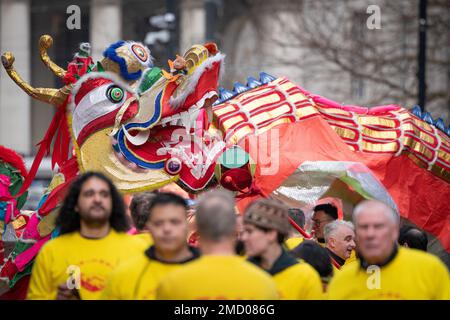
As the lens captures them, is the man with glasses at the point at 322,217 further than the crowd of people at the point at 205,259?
Yes

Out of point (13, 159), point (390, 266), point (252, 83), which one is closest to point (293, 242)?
point (390, 266)

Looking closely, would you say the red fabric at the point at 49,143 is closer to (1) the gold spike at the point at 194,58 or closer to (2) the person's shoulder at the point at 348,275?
(1) the gold spike at the point at 194,58

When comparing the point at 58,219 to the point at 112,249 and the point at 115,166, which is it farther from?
the point at 115,166

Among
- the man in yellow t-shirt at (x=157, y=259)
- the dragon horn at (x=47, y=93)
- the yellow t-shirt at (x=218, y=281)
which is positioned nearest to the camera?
the yellow t-shirt at (x=218, y=281)

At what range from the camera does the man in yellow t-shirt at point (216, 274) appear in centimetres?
633

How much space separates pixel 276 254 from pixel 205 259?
3.62ft

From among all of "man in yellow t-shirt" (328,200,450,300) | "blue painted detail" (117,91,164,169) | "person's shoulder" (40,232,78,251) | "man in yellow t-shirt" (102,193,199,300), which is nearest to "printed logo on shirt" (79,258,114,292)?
"person's shoulder" (40,232,78,251)

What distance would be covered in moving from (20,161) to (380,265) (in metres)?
5.63

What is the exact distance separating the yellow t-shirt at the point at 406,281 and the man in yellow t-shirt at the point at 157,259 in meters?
0.90

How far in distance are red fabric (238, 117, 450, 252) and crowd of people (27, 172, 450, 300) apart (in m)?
3.45

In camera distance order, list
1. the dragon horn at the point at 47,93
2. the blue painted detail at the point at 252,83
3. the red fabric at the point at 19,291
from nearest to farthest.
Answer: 1. the red fabric at the point at 19,291
2. the dragon horn at the point at 47,93
3. the blue painted detail at the point at 252,83

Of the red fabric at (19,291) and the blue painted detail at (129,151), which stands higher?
the blue painted detail at (129,151)

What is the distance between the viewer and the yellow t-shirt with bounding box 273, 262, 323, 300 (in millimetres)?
7254

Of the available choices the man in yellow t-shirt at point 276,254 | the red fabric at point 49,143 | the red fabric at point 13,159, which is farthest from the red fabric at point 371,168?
the man in yellow t-shirt at point 276,254
